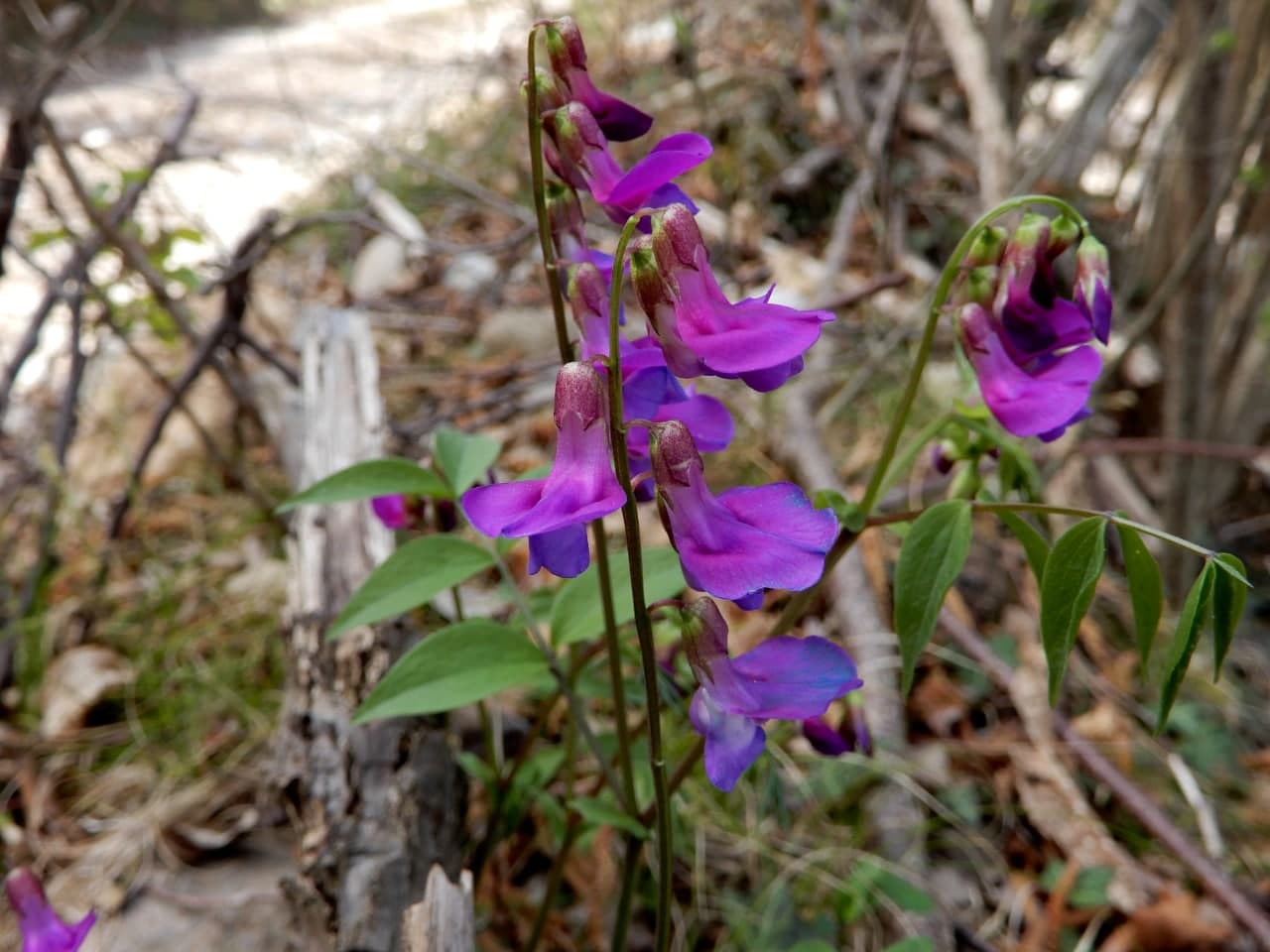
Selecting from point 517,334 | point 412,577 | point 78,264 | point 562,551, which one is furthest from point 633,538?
point 517,334

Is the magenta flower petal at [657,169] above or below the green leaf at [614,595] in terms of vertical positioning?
above

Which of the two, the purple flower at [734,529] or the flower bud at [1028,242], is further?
the flower bud at [1028,242]

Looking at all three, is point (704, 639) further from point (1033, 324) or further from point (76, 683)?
point (76, 683)

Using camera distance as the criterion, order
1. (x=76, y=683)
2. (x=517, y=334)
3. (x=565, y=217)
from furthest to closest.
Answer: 1. (x=517, y=334)
2. (x=76, y=683)
3. (x=565, y=217)

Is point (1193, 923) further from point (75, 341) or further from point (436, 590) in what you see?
point (75, 341)

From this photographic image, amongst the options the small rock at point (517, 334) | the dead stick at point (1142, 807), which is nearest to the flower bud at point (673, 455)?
the dead stick at point (1142, 807)

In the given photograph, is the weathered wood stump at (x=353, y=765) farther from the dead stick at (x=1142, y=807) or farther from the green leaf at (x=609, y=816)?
the dead stick at (x=1142, y=807)

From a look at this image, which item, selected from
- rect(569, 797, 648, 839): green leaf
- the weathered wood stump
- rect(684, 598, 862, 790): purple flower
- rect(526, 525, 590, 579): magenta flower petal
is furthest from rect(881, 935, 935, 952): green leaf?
rect(526, 525, 590, 579): magenta flower petal
